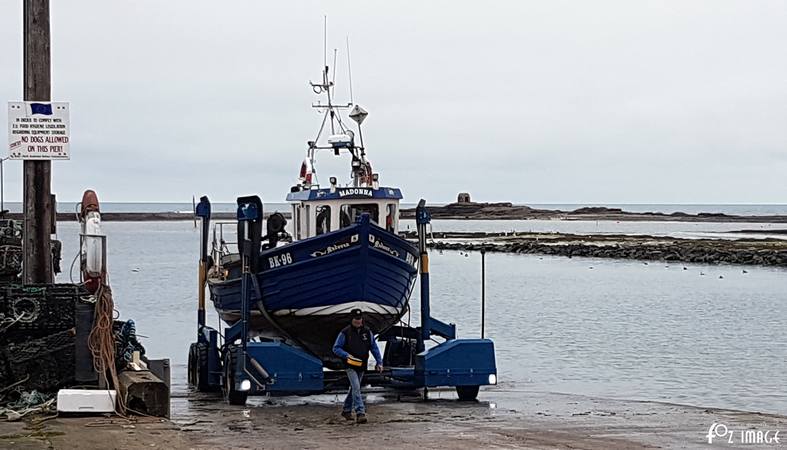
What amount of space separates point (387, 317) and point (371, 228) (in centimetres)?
164

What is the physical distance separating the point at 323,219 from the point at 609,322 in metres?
19.6

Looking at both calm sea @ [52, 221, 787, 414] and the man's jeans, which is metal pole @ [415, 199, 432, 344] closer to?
the man's jeans

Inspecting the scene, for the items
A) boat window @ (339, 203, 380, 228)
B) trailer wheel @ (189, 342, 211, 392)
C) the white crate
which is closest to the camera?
the white crate

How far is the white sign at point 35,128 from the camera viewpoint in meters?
10.4

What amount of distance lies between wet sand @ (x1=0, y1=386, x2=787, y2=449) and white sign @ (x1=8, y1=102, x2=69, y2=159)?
103 inches

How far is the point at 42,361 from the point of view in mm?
9938

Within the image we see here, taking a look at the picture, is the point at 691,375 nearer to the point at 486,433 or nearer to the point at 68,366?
the point at 486,433

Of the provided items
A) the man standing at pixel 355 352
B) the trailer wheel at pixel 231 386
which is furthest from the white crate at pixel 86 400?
the trailer wheel at pixel 231 386

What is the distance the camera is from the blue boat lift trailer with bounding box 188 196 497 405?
46.0 ft

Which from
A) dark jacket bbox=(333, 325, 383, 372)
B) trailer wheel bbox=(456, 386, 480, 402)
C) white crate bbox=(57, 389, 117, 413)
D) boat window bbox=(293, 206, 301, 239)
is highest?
boat window bbox=(293, 206, 301, 239)

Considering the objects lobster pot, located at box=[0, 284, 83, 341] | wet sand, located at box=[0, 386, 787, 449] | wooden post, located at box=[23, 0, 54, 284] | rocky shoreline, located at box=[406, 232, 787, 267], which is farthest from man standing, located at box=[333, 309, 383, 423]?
rocky shoreline, located at box=[406, 232, 787, 267]

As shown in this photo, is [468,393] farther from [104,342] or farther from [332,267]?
[104,342]

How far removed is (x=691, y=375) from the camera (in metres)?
21.5

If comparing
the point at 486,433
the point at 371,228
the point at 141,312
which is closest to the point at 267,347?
the point at 371,228
